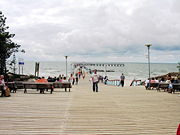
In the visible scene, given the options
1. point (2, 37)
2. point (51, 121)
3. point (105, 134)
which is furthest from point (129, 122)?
point (2, 37)

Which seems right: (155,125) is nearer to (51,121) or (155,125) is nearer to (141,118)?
(141,118)

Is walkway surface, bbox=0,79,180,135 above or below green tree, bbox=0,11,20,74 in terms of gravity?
below

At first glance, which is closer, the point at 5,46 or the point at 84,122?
the point at 84,122

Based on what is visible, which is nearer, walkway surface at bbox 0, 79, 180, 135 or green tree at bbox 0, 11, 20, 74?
walkway surface at bbox 0, 79, 180, 135

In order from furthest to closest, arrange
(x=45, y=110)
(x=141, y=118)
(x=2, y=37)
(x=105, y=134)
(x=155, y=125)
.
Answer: (x=2, y=37), (x=45, y=110), (x=141, y=118), (x=155, y=125), (x=105, y=134)

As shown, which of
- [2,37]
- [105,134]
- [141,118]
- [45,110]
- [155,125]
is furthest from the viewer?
[2,37]

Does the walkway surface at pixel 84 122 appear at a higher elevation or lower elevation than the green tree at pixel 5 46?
lower

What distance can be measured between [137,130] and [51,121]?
2302 mm

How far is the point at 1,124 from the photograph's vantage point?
6156 millimetres

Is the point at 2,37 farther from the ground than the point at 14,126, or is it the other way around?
the point at 2,37

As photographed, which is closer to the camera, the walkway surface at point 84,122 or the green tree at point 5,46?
the walkway surface at point 84,122

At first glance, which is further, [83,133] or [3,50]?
[3,50]

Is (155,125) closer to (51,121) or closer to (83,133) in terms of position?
(83,133)

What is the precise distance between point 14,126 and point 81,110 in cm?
294
